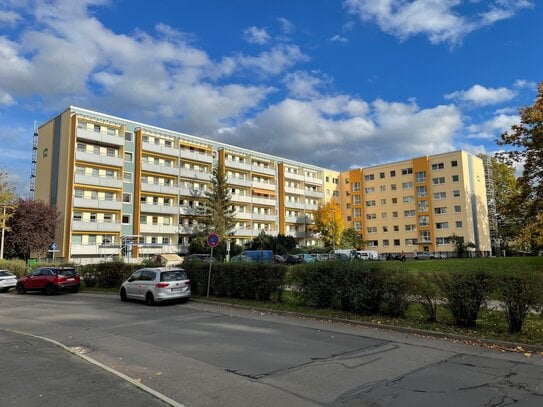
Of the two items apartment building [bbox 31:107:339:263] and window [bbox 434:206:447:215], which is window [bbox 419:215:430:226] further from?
apartment building [bbox 31:107:339:263]

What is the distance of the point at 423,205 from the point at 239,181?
112 feet

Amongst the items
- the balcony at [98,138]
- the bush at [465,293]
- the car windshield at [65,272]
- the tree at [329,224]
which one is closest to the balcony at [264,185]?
the tree at [329,224]

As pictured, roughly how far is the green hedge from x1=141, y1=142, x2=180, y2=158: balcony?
42027 millimetres

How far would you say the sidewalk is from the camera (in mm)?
5668

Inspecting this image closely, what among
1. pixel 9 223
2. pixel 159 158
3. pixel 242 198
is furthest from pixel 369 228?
pixel 9 223

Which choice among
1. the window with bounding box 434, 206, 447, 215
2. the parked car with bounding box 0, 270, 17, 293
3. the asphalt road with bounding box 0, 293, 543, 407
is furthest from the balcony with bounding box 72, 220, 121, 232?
the window with bounding box 434, 206, 447, 215

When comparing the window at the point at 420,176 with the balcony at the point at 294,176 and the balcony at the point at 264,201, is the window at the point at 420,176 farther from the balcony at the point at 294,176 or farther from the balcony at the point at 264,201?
the balcony at the point at 264,201

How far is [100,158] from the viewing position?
54250 millimetres

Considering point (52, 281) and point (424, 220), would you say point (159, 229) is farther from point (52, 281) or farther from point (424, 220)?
point (424, 220)

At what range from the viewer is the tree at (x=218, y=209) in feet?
204

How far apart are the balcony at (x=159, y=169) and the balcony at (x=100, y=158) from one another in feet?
12.4

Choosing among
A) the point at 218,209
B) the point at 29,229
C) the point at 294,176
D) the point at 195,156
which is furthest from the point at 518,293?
the point at 294,176

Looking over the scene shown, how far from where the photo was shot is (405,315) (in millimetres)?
11922

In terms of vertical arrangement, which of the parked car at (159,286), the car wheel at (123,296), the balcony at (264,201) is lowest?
the car wheel at (123,296)
